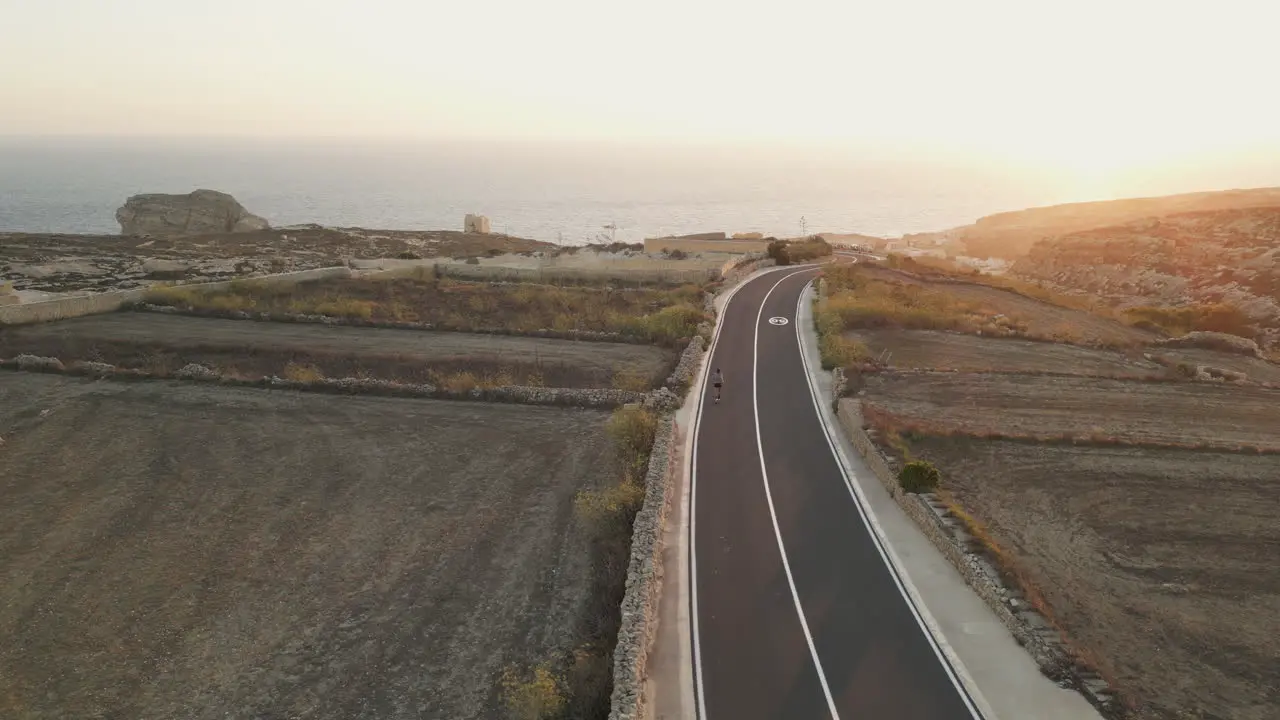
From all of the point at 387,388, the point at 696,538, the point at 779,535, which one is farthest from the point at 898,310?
the point at 387,388

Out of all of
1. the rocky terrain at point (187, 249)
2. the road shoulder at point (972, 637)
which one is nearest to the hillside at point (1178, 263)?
the road shoulder at point (972, 637)

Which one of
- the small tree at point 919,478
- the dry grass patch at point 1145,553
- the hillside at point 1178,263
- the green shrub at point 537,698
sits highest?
the hillside at point 1178,263

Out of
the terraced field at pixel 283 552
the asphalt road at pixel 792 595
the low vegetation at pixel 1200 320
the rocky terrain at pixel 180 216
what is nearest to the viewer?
the asphalt road at pixel 792 595

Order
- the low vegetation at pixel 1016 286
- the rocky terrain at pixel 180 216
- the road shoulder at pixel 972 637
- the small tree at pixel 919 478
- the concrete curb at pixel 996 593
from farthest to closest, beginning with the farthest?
1. the rocky terrain at pixel 180 216
2. the low vegetation at pixel 1016 286
3. the small tree at pixel 919 478
4. the concrete curb at pixel 996 593
5. the road shoulder at pixel 972 637

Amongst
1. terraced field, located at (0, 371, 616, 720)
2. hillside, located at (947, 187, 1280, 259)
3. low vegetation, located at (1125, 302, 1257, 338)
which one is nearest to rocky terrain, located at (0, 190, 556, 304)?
terraced field, located at (0, 371, 616, 720)

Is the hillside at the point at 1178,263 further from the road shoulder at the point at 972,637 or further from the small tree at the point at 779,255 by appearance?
the road shoulder at the point at 972,637

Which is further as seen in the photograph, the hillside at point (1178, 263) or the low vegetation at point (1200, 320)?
the hillside at point (1178, 263)

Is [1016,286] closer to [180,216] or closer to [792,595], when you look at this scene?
[792,595]

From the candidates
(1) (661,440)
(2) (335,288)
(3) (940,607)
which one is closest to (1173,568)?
(3) (940,607)
